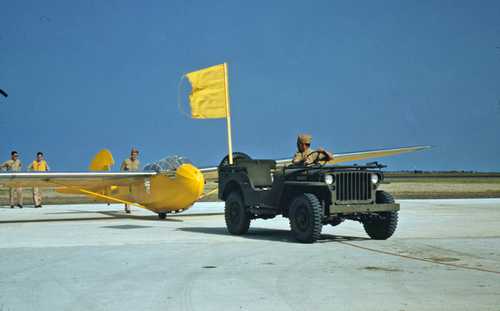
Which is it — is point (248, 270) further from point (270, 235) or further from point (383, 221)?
point (270, 235)

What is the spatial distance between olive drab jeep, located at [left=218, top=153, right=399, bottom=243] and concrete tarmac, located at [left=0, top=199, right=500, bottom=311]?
0.37m

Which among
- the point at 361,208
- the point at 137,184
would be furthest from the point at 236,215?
the point at 137,184

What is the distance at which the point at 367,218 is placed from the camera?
40.1ft

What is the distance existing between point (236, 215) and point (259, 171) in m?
0.96

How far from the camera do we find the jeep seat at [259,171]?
13.2m

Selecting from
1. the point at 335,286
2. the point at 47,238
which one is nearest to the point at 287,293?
the point at 335,286

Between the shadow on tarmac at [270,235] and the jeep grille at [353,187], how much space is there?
838 millimetres

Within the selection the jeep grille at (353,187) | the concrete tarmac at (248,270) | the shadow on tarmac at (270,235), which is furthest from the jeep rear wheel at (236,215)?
the jeep grille at (353,187)

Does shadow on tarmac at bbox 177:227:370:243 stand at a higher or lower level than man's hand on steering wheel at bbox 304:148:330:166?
lower

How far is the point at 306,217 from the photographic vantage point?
452 inches

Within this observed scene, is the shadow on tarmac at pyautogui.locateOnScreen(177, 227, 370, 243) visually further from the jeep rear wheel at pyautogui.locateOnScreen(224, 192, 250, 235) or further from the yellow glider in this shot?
the yellow glider

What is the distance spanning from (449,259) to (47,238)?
7531mm

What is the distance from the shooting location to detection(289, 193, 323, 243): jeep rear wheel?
36.7 feet

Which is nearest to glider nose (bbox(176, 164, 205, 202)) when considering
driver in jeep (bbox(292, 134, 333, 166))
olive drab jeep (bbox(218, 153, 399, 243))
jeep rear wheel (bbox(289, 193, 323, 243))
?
olive drab jeep (bbox(218, 153, 399, 243))
